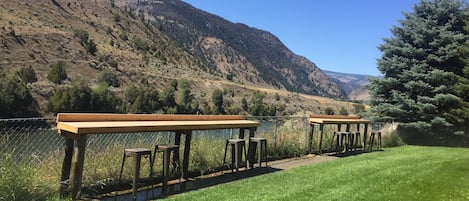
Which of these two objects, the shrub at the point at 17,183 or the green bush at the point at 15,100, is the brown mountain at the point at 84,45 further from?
the shrub at the point at 17,183

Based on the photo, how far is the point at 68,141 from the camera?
19.5ft

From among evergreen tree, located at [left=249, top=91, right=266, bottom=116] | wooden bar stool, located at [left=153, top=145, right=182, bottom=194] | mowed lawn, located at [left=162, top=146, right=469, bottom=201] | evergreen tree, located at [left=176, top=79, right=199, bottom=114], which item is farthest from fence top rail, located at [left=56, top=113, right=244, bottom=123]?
evergreen tree, located at [left=249, top=91, right=266, bottom=116]

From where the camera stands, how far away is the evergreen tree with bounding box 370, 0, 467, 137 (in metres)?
18.6

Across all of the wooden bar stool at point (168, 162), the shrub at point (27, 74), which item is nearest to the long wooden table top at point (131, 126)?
the wooden bar stool at point (168, 162)

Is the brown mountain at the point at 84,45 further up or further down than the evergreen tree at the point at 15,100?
further up

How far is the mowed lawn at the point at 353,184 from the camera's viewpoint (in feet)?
22.2

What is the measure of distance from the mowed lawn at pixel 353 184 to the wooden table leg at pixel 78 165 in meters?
Answer: 1.26

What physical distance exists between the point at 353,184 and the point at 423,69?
13.4m

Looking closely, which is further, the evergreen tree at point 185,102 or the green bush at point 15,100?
the evergreen tree at point 185,102

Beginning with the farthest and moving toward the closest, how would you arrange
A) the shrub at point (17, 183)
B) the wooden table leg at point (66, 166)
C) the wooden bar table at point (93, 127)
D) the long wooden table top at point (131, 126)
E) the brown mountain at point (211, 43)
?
1. the brown mountain at point (211, 43)
2. the wooden table leg at point (66, 166)
3. the wooden bar table at point (93, 127)
4. the long wooden table top at point (131, 126)
5. the shrub at point (17, 183)

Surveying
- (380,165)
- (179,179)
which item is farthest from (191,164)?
(380,165)

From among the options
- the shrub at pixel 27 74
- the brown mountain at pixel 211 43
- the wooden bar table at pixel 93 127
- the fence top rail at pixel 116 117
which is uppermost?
the brown mountain at pixel 211 43

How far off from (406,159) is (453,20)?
10.4 metres

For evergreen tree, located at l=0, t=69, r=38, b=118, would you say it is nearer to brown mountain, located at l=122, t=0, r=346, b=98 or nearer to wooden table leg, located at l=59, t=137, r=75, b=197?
wooden table leg, located at l=59, t=137, r=75, b=197
